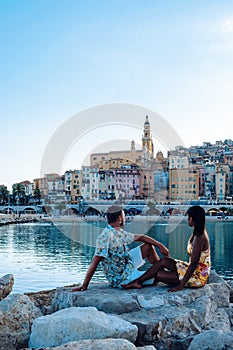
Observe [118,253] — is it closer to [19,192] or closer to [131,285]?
[131,285]

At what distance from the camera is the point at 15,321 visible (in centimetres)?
477

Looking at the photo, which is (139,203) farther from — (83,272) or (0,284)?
(0,284)

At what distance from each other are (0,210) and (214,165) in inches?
1463

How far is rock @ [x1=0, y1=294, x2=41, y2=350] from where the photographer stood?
4.53 metres

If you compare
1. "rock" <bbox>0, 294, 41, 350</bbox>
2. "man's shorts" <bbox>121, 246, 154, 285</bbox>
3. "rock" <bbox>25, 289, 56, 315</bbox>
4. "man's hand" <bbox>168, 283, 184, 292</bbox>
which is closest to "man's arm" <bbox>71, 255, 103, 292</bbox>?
"man's shorts" <bbox>121, 246, 154, 285</bbox>

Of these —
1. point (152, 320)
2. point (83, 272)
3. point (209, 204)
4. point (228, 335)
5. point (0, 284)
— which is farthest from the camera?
point (209, 204)

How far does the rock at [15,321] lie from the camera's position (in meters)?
4.53

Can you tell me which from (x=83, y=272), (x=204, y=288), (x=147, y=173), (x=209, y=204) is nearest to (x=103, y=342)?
(x=204, y=288)

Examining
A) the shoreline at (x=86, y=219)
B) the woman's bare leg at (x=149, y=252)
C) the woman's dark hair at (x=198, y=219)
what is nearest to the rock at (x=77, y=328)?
the woman's bare leg at (x=149, y=252)

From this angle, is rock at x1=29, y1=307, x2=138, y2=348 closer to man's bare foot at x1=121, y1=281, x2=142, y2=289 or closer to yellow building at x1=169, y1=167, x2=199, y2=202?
man's bare foot at x1=121, y1=281, x2=142, y2=289

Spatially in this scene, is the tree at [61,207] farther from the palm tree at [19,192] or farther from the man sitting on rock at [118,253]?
the man sitting on rock at [118,253]

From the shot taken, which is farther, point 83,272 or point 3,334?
point 83,272

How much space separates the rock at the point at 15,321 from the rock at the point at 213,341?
1481 mm

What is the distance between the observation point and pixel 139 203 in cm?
7512
